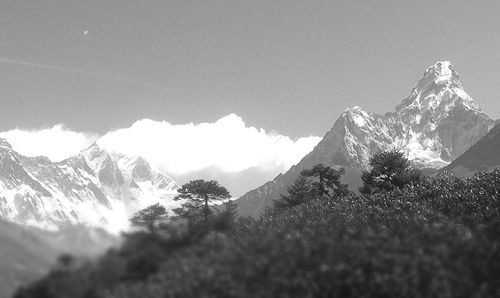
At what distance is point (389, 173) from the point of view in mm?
50594

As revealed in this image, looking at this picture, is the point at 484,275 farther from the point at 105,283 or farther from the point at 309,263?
the point at 105,283

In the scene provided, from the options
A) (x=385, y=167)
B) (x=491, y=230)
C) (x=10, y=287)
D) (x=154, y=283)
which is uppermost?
(x=385, y=167)

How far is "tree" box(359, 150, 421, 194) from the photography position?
160ft

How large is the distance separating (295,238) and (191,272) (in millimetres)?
1763

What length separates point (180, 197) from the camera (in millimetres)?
50688

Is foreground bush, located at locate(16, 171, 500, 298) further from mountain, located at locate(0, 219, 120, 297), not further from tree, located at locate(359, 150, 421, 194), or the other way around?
tree, located at locate(359, 150, 421, 194)

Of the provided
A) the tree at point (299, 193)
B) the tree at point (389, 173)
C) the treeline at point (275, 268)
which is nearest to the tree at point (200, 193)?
the tree at point (299, 193)

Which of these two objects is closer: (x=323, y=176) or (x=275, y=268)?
(x=275, y=268)

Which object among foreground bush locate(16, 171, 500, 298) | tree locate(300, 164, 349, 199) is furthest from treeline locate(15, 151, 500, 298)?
tree locate(300, 164, 349, 199)

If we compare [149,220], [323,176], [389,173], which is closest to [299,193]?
[323,176]

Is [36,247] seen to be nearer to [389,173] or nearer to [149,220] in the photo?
[149,220]

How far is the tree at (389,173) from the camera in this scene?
48866mm

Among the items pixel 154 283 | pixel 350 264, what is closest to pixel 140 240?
pixel 154 283

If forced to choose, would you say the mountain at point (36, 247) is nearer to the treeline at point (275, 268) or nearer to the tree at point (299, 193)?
the treeline at point (275, 268)
